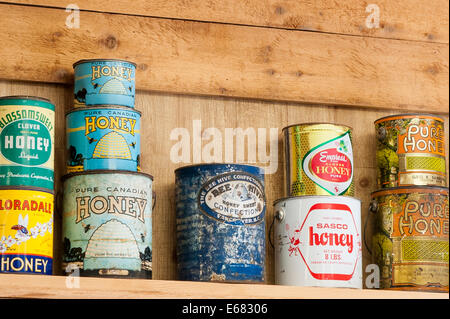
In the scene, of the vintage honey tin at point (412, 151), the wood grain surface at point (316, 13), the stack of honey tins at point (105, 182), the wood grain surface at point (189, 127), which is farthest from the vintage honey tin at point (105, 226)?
the vintage honey tin at point (412, 151)

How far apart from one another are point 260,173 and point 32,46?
0.52 m

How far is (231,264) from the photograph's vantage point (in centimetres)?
153

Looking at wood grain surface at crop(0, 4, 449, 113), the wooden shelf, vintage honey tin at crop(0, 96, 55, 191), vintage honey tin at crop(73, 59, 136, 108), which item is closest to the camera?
the wooden shelf

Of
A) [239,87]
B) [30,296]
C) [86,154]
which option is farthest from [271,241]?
[30,296]

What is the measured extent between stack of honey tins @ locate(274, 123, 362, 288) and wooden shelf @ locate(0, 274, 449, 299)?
65mm

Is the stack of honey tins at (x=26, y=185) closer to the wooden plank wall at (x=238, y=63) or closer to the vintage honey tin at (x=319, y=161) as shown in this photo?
the wooden plank wall at (x=238, y=63)

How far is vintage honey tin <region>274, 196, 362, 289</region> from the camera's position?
1.58m

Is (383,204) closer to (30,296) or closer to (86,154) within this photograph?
(86,154)

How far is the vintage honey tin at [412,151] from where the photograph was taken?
173cm

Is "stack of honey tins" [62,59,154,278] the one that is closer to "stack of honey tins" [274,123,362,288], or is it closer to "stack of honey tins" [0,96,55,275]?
"stack of honey tins" [0,96,55,275]

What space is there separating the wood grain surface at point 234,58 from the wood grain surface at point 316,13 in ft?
0.05

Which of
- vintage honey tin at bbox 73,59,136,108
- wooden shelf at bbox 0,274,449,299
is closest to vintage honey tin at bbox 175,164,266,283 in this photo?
wooden shelf at bbox 0,274,449,299

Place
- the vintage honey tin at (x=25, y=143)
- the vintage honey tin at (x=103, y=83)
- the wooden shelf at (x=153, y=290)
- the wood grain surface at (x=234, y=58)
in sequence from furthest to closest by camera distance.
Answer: the wood grain surface at (x=234, y=58), the vintage honey tin at (x=103, y=83), the vintage honey tin at (x=25, y=143), the wooden shelf at (x=153, y=290)

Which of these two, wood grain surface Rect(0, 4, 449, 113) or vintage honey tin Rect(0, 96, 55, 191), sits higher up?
wood grain surface Rect(0, 4, 449, 113)
